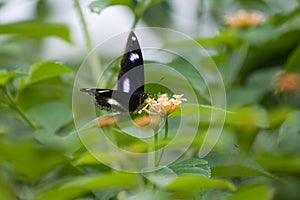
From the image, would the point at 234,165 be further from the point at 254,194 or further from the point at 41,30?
the point at 41,30

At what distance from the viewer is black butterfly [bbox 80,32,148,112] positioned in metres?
0.83

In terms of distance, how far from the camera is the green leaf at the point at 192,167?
769 millimetres

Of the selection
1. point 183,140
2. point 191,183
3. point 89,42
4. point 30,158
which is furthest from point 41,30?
point 191,183

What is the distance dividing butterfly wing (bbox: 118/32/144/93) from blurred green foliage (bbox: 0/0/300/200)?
0.23 ft

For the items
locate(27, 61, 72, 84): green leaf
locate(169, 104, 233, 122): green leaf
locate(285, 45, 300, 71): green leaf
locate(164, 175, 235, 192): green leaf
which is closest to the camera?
locate(164, 175, 235, 192): green leaf

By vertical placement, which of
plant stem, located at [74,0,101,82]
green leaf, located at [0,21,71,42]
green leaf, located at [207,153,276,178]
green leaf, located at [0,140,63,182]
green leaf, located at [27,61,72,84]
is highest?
green leaf, located at [0,21,71,42]

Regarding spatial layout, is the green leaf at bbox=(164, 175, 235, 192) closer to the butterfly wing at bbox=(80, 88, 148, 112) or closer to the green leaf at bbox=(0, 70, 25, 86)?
the butterfly wing at bbox=(80, 88, 148, 112)

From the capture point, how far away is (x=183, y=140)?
86cm

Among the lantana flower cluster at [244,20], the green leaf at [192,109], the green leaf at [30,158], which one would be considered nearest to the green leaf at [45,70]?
the green leaf at [30,158]

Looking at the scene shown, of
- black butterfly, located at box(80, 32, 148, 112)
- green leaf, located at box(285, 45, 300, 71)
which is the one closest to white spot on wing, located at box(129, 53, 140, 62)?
black butterfly, located at box(80, 32, 148, 112)

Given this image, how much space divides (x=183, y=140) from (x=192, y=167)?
78 mm

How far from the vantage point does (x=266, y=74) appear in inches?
56.5

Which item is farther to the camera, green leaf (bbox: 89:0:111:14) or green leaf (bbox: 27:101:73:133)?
green leaf (bbox: 27:101:73:133)

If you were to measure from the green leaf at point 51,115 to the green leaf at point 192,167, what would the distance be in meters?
0.37
